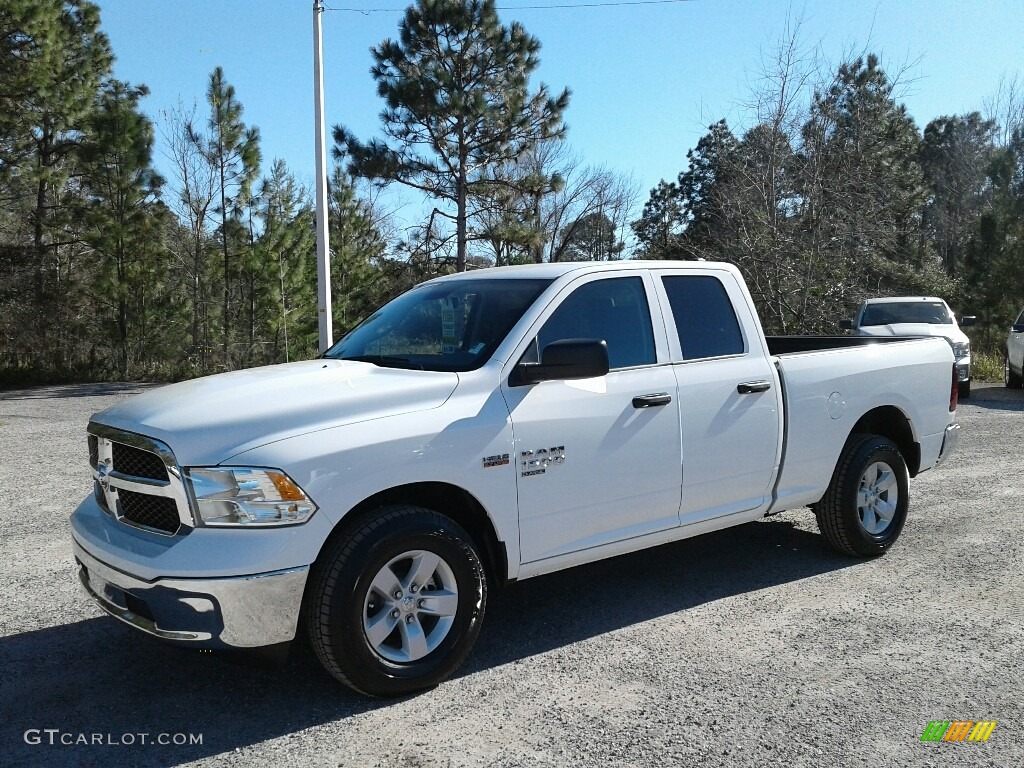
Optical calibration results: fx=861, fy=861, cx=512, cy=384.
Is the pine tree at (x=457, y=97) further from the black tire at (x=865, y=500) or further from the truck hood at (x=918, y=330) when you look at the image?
the black tire at (x=865, y=500)

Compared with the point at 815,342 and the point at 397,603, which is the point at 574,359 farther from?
the point at 815,342

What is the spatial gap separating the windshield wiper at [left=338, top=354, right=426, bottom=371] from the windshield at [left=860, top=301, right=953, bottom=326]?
12.5 metres

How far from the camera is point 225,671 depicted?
4.04m

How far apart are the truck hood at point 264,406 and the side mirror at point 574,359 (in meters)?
0.44

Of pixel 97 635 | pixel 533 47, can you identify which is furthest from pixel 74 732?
pixel 533 47

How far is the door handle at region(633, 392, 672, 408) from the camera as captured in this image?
4.43 m

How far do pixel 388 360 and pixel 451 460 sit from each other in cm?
98

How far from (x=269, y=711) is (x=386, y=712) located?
50 cm

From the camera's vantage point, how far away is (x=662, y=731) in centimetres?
341

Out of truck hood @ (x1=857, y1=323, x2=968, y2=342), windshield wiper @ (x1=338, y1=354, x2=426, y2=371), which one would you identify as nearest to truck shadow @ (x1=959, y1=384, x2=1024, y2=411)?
truck hood @ (x1=857, y1=323, x2=968, y2=342)

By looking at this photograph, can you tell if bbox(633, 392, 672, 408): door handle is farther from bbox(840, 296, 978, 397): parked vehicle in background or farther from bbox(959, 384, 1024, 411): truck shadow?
bbox(959, 384, 1024, 411): truck shadow

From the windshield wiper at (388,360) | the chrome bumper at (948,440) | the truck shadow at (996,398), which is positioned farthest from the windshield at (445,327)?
the truck shadow at (996,398)

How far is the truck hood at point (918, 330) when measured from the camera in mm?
14273

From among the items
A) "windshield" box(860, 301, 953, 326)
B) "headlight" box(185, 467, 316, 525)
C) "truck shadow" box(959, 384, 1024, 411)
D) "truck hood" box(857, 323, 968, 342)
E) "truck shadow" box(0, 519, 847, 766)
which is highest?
"windshield" box(860, 301, 953, 326)
